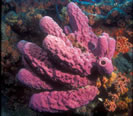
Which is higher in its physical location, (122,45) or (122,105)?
(122,45)

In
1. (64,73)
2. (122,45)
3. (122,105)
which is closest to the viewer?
(64,73)

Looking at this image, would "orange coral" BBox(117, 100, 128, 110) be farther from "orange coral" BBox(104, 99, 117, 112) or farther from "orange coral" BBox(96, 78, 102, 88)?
"orange coral" BBox(96, 78, 102, 88)

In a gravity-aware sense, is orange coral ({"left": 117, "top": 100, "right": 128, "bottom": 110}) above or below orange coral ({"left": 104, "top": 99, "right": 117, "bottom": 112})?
below

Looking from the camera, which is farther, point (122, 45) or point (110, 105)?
point (122, 45)

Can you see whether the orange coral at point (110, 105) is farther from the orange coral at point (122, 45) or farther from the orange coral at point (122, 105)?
the orange coral at point (122, 45)

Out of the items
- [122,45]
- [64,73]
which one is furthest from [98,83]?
[122,45]

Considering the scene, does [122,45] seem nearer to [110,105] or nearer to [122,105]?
[122,105]

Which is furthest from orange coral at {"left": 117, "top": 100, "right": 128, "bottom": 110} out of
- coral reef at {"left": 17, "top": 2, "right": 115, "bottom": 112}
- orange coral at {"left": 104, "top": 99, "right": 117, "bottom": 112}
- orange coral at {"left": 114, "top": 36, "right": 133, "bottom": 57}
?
orange coral at {"left": 114, "top": 36, "right": 133, "bottom": 57}

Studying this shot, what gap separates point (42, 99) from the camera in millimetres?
1931

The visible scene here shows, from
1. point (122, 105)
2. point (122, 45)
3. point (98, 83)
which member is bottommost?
point (122, 105)

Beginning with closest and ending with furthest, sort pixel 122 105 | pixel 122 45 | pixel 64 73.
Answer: pixel 64 73
pixel 122 105
pixel 122 45

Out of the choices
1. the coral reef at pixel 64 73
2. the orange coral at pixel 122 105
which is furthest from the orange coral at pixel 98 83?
the orange coral at pixel 122 105

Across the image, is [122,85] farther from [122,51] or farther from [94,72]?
[122,51]

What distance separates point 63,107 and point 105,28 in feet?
9.39
